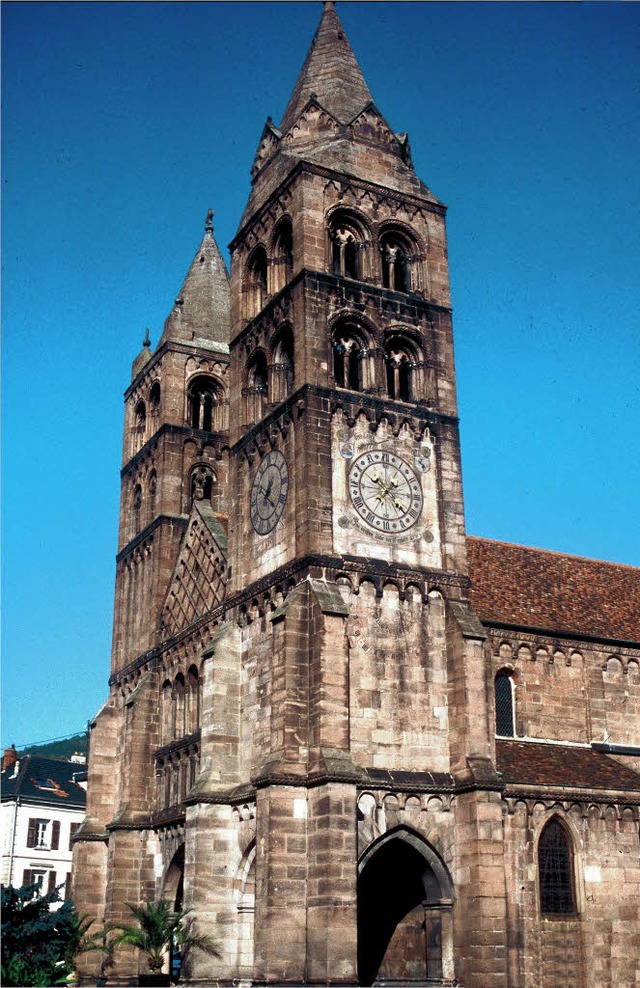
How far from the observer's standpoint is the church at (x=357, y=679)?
30219 mm

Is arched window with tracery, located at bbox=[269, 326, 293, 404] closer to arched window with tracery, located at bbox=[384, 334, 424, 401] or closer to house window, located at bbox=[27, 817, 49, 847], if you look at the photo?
arched window with tracery, located at bbox=[384, 334, 424, 401]

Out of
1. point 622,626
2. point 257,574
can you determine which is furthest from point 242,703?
point 622,626

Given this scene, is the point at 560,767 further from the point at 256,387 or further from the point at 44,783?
the point at 44,783

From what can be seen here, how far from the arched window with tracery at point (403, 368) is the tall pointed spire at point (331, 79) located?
8.39 metres

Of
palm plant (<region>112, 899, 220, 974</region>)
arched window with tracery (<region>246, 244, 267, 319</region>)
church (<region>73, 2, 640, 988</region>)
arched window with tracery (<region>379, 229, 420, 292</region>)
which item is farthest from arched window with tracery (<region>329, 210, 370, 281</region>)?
palm plant (<region>112, 899, 220, 974</region>)

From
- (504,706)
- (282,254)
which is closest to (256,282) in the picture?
(282,254)

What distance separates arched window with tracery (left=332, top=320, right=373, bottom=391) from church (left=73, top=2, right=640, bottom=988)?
0.34 feet

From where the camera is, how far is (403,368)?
37188 millimetres

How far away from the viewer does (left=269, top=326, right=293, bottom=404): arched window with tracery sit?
3678 centimetres

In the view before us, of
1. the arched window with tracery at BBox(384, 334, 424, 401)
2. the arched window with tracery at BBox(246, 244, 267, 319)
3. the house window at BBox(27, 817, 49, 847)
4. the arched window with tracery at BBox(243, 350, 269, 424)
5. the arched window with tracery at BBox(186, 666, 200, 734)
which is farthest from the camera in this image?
the house window at BBox(27, 817, 49, 847)

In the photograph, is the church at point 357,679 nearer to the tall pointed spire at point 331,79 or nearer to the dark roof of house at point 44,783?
the tall pointed spire at point 331,79

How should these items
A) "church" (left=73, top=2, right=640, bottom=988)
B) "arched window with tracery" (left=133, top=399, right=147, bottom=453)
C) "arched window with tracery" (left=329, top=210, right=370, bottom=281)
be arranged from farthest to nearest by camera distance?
"arched window with tracery" (left=133, top=399, right=147, bottom=453)
"arched window with tracery" (left=329, top=210, right=370, bottom=281)
"church" (left=73, top=2, right=640, bottom=988)

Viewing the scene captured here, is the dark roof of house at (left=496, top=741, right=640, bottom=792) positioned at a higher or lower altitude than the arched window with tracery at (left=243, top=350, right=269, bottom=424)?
lower

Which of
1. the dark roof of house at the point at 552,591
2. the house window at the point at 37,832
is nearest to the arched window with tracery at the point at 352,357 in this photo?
the dark roof of house at the point at 552,591
